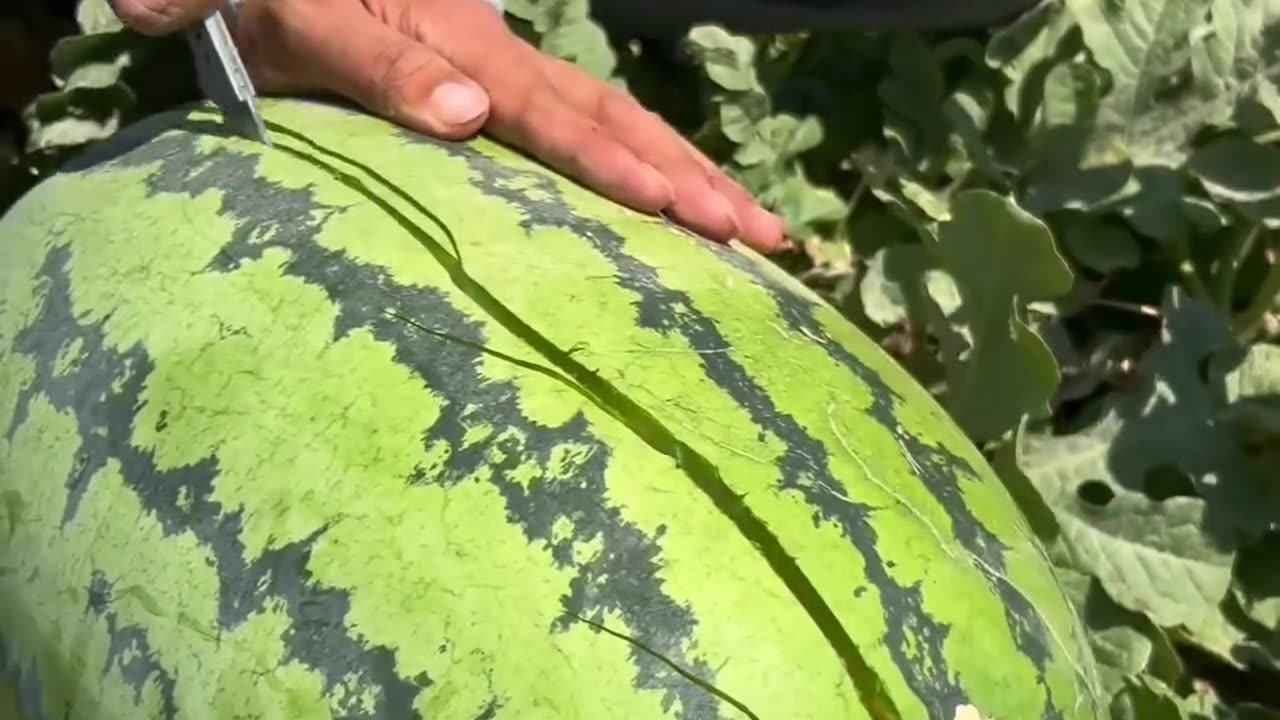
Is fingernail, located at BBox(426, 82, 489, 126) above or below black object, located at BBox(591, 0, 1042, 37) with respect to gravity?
above

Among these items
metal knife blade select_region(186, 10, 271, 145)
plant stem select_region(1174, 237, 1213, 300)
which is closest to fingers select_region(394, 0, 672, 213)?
metal knife blade select_region(186, 10, 271, 145)

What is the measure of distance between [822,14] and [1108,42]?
411 mm

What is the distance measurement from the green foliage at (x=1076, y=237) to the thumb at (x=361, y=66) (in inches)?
11.9

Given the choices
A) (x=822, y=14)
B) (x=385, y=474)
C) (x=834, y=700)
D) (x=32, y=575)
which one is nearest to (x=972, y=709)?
(x=834, y=700)

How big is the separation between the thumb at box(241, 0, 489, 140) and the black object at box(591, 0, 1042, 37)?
2.34 ft

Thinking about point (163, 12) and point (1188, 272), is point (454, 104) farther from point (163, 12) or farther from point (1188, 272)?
point (1188, 272)

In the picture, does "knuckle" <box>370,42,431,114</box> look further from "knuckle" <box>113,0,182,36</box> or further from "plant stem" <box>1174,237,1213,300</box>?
"plant stem" <box>1174,237,1213,300</box>

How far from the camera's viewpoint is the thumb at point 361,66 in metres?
1.23

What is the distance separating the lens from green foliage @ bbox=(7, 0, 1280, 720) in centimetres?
141

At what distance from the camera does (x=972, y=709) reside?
3.08 ft

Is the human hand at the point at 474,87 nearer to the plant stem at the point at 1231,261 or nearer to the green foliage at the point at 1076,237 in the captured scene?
the green foliage at the point at 1076,237

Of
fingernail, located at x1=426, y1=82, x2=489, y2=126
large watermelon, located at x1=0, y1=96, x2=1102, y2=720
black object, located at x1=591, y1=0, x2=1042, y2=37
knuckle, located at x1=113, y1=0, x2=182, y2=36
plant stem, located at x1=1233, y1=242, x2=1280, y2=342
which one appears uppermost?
knuckle, located at x1=113, y1=0, x2=182, y2=36

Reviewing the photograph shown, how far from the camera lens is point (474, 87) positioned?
1.24 metres

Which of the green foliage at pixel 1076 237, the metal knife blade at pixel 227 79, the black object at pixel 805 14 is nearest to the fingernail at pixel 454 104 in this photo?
the metal knife blade at pixel 227 79
